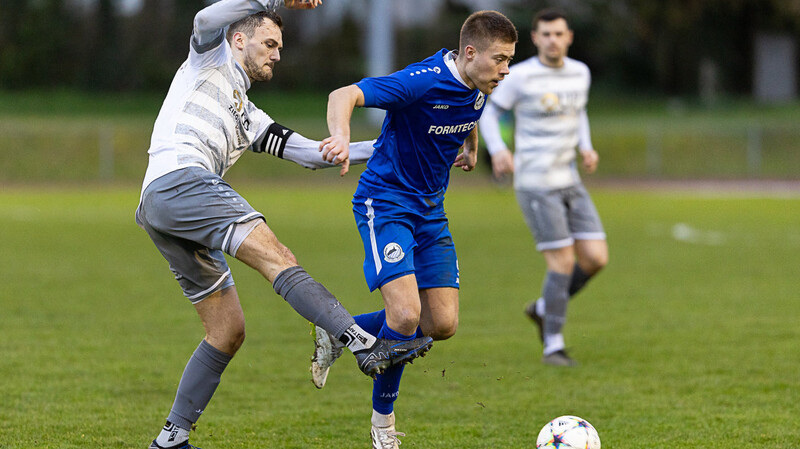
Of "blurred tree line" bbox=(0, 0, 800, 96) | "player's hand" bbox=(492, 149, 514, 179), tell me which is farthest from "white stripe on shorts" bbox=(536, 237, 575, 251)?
"blurred tree line" bbox=(0, 0, 800, 96)

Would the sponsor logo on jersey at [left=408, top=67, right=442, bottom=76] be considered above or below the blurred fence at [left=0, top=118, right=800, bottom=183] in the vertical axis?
above

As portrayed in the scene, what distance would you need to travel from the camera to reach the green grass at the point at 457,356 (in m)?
5.72

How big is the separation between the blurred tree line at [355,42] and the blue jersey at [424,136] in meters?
34.6

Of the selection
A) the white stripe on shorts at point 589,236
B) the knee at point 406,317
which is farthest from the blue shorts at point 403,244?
the white stripe on shorts at point 589,236

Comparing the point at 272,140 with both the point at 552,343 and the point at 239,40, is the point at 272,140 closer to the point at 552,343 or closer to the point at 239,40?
the point at 239,40

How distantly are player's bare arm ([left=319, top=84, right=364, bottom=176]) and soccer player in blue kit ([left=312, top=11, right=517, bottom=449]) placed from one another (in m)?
0.15

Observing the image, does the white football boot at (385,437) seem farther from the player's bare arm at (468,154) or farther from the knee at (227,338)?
the player's bare arm at (468,154)

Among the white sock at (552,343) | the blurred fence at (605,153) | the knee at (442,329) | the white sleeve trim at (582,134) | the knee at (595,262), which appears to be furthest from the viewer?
the blurred fence at (605,153)

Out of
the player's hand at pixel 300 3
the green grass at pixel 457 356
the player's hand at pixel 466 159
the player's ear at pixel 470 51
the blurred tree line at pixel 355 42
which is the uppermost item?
the player's hand at pixel 300 3

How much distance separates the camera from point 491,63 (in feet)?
17.1

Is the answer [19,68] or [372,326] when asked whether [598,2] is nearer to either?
[19,68]

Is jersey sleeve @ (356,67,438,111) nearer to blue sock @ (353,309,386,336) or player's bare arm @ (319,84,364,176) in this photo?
player's bare arm @ (319,84,364,176)

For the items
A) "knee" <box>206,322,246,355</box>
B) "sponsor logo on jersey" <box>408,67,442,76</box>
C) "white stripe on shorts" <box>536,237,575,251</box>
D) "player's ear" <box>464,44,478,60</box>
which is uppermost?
"player's ear" <box>464,44,478,60</box>

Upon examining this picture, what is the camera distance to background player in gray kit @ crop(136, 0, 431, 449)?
14.8 feet
